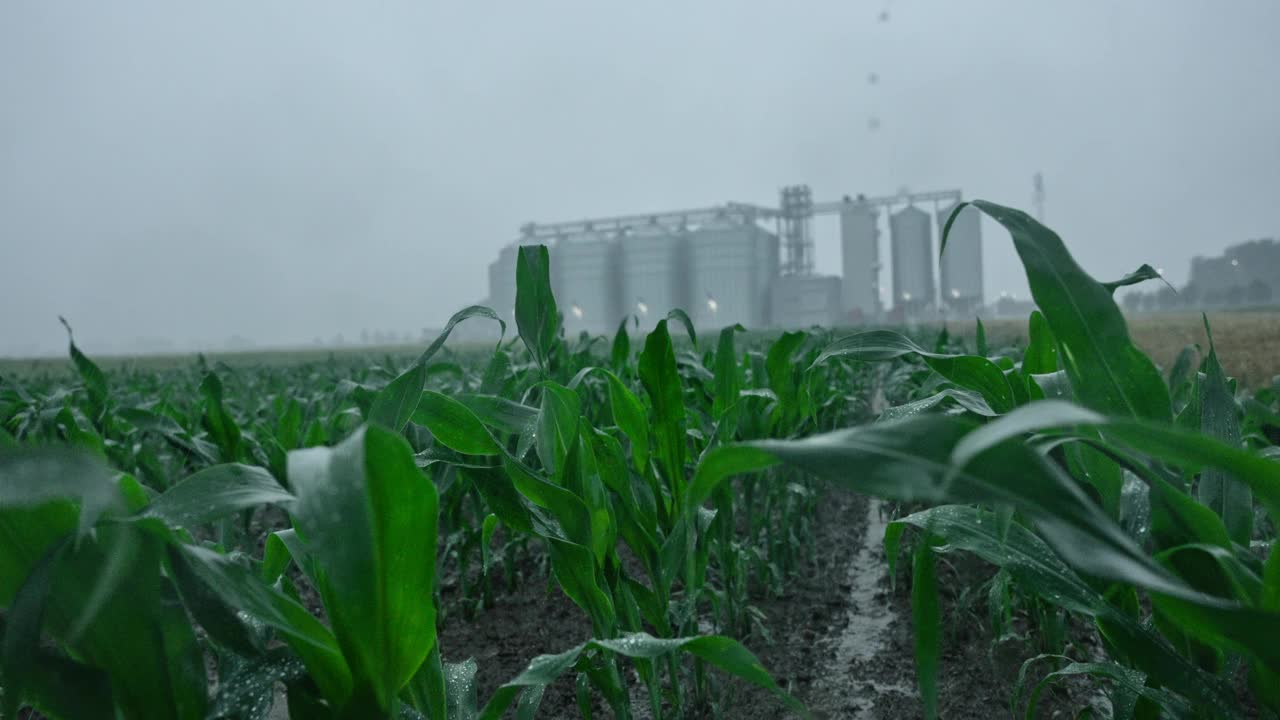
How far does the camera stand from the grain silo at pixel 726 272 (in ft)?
113

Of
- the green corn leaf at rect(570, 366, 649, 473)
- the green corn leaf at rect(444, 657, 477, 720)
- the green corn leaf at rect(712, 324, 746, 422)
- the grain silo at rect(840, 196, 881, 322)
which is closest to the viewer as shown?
the green corn leaf at rect(444, 657, 477, 720)

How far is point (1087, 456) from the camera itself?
2.13ft

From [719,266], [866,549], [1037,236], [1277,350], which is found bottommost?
[866,549]

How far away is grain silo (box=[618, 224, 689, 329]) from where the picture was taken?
3453cm

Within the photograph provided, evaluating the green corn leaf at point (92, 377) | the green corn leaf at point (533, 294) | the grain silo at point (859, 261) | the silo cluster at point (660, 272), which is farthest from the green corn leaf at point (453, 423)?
the grain silo at point (859, 261)

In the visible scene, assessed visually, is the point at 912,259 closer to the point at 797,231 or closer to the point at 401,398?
the point at 797,231

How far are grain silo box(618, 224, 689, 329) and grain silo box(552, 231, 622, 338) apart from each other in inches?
19.9

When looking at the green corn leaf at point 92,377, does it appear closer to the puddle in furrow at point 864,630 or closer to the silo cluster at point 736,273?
the puddle in furrow at point 864,630

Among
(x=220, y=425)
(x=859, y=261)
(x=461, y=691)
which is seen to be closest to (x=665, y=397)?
(x=461, y=691)

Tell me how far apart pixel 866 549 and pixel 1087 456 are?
1.46 meters

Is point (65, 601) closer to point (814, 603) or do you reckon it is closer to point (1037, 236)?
point (1037, 236)

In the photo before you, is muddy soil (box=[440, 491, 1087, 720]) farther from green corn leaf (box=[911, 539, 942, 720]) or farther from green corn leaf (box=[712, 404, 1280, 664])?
green corn leaf (box=[712, 404, 1280, 664])

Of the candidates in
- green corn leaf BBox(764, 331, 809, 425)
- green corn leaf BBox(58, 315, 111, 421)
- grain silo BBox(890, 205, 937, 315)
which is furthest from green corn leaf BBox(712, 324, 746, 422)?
grain silo BBox(890, 205, 937, 315)

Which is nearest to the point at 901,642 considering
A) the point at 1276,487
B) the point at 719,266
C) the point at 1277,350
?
the point at 1276,487
